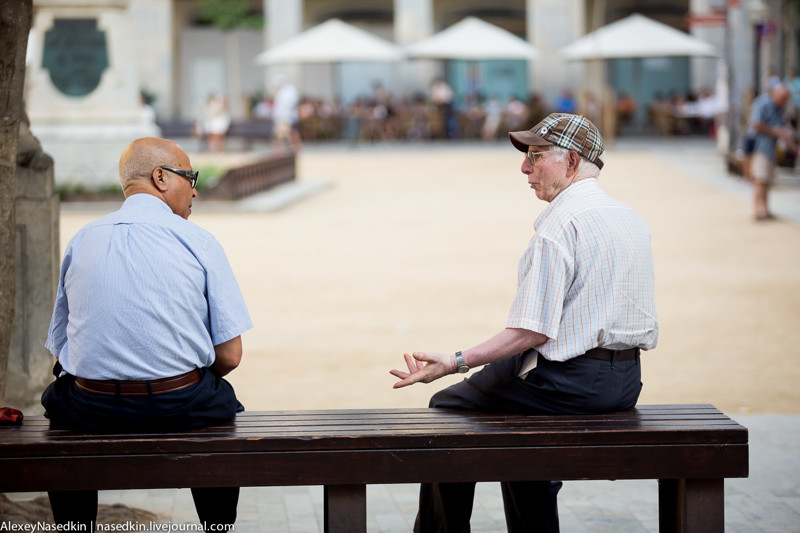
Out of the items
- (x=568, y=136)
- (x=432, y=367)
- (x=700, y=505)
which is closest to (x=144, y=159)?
(x=432, y=367)

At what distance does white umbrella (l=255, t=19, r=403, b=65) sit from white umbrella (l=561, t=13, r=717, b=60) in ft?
17.7

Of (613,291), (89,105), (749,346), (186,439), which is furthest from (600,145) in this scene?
(89,105)

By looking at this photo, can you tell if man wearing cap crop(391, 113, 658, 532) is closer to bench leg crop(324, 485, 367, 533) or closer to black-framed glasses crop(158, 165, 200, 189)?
bench leg crop(324, 485, 367, 533)

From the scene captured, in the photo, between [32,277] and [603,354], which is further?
[32,277]

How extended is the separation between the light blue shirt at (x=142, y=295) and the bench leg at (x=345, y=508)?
575 mm

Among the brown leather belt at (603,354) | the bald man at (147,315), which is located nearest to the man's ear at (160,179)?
the bald man at (147,315)

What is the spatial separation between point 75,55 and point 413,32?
20450 mm

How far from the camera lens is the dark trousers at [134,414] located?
3701 millimetres

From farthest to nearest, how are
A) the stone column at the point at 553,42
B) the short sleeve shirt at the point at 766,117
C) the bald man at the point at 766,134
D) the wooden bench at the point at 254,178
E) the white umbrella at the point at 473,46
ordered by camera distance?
the stone column at the point at 553,42 → the white umbrella at the point at 473,46 → the wooden bench at the point at 254,178 → the short sleeve shirt at the point at 766,117 → the bald man at the point at 766,134

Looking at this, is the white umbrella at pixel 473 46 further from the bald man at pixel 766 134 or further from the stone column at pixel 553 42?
the bald man at pixel 766 134

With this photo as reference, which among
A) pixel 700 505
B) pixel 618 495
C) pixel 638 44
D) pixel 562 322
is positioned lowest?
pixel 618 495

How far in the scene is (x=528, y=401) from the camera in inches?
156

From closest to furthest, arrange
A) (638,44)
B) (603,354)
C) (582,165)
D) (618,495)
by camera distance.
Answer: (603,354), (582,165), (618,495), (638,44)

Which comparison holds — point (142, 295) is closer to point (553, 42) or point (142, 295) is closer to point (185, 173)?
point (185, 173)
